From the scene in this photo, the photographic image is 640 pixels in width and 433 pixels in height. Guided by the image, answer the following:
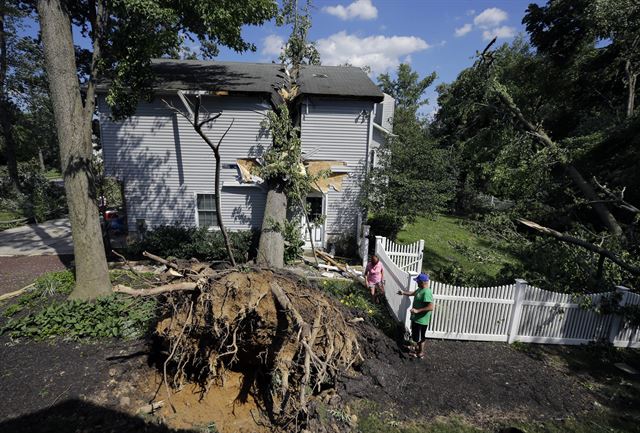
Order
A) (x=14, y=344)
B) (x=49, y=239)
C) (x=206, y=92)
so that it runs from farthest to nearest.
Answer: (x=49, y=239) → (x=206, y=92) → (x=14, y=344)

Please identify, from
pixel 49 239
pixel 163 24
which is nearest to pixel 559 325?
pixel 163 24

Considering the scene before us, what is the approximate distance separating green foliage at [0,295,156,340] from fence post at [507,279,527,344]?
7.29 m

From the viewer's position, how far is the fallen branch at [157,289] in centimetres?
410

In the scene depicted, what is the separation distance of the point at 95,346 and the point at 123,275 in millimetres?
3849

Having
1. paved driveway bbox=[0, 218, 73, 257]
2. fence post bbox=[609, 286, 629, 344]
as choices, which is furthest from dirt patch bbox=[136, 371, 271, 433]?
paved driveway bbox=[0, 218, 73, 257]

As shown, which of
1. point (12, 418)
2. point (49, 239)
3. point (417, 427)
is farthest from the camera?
point (49, 239)

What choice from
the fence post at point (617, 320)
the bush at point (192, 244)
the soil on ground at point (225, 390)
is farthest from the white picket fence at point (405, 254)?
the bush at point (192, 244)

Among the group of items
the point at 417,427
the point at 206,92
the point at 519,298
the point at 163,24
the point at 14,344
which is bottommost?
the point at 417,427

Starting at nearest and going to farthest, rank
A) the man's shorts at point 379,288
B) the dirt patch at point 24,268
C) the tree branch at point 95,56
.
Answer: the tree branch at point 95,56, the man's shorts at point 379,288, the dirt patch at point 24,268

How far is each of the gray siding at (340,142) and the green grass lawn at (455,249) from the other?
306 centimetres

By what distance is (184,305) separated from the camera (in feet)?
15.5

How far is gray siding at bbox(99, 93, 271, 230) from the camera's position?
428 inches

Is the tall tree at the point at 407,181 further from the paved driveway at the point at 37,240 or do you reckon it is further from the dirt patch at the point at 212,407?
the paved driveway at the point at 37,240

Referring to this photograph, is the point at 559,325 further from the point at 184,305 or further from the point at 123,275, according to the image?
the point at 123,275
